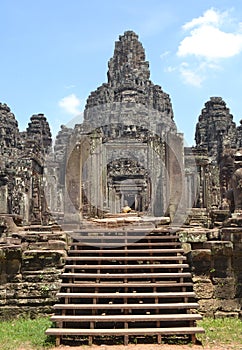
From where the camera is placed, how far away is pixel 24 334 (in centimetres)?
656

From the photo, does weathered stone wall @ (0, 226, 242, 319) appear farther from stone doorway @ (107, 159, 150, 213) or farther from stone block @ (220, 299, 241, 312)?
stone doorway @ (107, 159, 150, 213)

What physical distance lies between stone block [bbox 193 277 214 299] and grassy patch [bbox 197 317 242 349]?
37 cm

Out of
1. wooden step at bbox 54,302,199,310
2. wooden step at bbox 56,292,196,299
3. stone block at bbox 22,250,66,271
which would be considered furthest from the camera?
stone block at bbox 22,250,66,271

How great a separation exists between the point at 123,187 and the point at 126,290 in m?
25.4

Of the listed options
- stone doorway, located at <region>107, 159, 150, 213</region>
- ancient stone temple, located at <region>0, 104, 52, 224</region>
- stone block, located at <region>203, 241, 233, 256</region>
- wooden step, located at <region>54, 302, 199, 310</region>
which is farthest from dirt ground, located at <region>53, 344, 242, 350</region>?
stone doorway, located at <region>107, 159, 150, 213</region>

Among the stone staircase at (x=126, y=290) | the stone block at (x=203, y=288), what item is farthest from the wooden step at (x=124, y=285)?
the stone block at (x=203, y=288)

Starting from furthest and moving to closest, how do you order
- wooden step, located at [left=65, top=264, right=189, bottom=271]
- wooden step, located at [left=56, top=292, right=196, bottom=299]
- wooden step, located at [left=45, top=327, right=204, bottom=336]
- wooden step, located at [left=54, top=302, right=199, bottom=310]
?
wooden step, located at [left=65, top=264, right=189, bottom=271], wooden step, located at [left=56, top=292, right=196, bottom=299], wooden step, located at [left=54, top=302, right=199, bottom=310], wooden step, located at [left=45, top=327, right=204, bottom=336]

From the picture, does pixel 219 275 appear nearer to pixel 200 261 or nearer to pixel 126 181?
pixel 200 261

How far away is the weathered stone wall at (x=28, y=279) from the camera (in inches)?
297

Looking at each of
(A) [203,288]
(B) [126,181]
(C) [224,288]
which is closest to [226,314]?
(C) [224,288]

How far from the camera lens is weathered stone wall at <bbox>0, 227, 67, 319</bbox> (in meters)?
7.54

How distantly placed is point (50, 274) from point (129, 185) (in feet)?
80.6

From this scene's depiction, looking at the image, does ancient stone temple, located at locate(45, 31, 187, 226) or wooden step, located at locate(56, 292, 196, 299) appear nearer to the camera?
wooden step, located at locate(56, 292, 196, 299)

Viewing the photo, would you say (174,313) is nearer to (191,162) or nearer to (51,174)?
(191,162)
